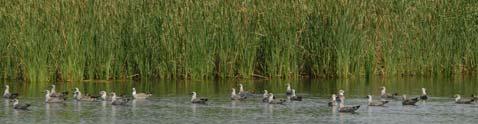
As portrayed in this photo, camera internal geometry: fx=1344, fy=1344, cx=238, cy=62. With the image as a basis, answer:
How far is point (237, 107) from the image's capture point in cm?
2519

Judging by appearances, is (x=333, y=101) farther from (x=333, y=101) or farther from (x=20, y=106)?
(x=20, y=106)

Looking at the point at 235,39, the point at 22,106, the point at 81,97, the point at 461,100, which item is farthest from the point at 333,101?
the point at 235,39

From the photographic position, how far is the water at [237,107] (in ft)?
74.9

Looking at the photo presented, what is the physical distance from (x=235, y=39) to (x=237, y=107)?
21.0 ft

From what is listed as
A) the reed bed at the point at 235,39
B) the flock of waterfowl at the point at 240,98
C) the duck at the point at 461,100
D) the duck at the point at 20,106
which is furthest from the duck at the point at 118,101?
the duck at the point at 461,100

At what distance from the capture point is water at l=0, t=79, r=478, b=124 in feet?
74.9

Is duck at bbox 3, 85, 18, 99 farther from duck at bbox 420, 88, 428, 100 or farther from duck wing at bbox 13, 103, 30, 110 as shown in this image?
duck at bbox 420, 88, 428, 100

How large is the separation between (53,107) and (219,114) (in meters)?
3.29

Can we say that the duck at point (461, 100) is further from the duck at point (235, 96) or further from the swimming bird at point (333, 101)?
the duck at point (235, 96)

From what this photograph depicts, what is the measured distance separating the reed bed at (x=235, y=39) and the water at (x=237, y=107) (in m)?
0.69

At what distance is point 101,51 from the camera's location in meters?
30.5

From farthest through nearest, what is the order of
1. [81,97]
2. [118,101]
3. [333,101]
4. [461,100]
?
[81,97] → [461,100] → [118,101] → [333,101]

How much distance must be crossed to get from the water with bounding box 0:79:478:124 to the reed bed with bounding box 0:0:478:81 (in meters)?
0.69

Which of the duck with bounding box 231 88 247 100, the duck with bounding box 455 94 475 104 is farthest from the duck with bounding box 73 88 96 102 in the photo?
the duck with bounding box 455 94 475 104
